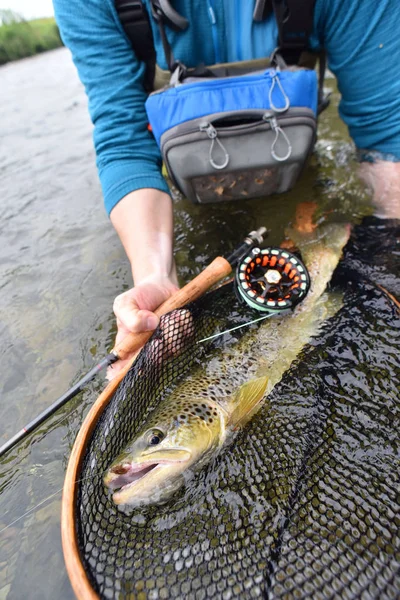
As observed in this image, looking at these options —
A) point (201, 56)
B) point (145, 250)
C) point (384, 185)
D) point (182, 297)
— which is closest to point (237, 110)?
point (201, 56)

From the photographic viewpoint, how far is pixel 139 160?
2.85 m

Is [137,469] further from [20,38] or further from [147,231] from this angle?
[20,38]

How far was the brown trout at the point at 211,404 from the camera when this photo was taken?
154 centimetres

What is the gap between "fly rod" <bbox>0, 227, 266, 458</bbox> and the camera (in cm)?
178

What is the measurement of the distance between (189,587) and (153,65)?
3315mm

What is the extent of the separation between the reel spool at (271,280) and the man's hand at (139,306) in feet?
1.46

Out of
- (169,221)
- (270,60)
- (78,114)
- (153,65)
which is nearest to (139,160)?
(169,221)

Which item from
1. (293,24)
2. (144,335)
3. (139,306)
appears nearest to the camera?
(144,335)

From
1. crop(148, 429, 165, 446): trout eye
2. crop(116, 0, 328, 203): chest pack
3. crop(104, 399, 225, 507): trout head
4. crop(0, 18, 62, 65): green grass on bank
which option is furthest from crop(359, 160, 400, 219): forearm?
crop(0, 18, 62, 65): green grass on bank

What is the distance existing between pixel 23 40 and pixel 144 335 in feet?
80.8

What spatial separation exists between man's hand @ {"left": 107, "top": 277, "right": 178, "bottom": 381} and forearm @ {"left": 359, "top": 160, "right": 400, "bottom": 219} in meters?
1.94

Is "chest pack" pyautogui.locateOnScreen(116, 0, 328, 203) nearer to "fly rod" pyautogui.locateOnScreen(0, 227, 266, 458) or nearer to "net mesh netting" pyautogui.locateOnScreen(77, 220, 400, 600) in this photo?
"fly rod" pyautogui.locateOnScreen(0, 227, 266, 458)

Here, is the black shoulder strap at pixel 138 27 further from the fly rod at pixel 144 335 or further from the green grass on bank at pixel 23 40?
the green grass on bank at pixel 23 40

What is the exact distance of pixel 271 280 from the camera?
2.24 metres
